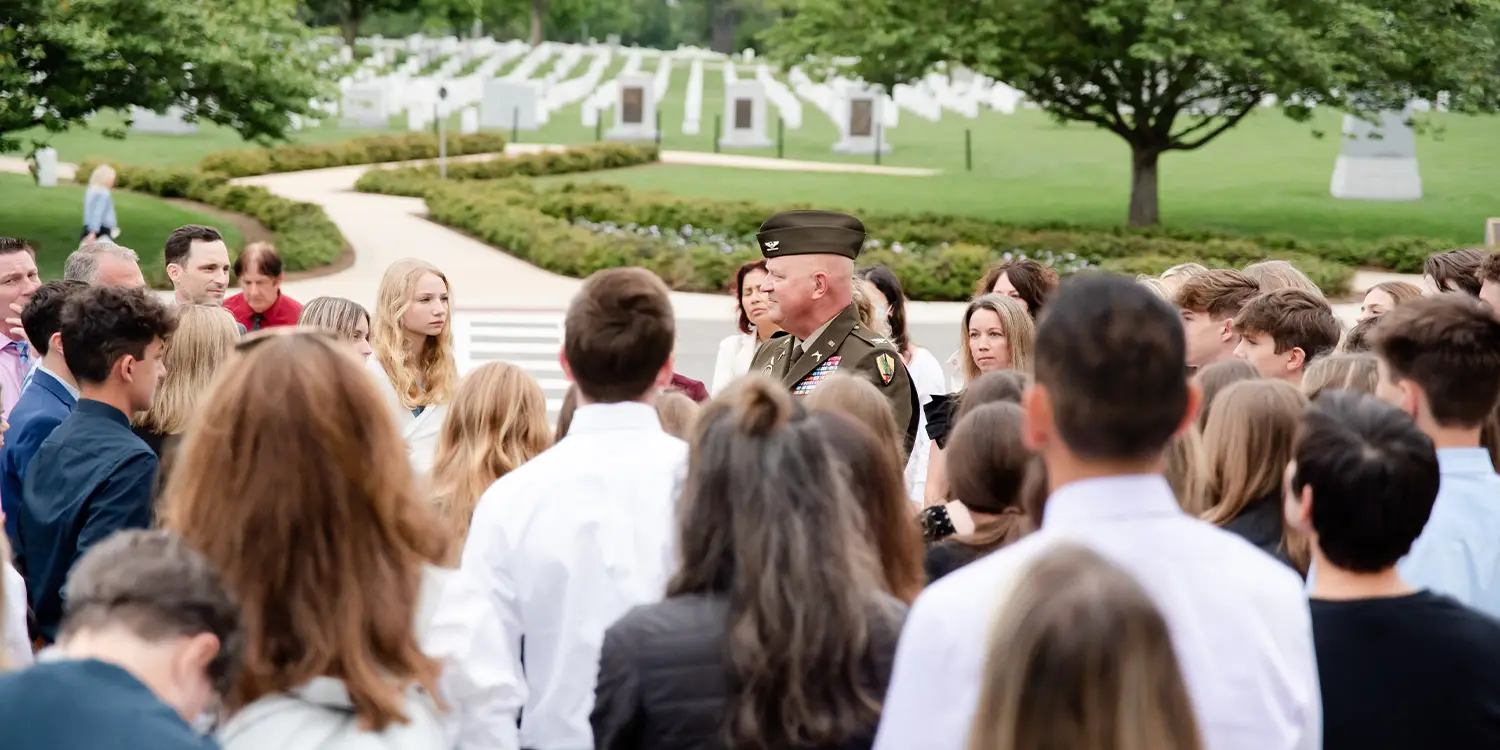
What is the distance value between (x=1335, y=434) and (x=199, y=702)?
2359 mm

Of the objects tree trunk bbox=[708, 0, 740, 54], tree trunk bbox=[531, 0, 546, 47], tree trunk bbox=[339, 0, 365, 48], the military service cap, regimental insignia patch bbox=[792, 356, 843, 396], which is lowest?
regimental insignia patch bbox=[792, 356, 843, 396]

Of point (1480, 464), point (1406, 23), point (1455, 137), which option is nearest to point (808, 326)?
point (1480, 464)

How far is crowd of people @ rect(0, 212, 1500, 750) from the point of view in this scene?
99.7 inches

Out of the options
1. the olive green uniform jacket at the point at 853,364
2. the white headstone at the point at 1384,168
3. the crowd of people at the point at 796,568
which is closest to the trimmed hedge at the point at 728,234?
the white headstone at the point at 1384,168

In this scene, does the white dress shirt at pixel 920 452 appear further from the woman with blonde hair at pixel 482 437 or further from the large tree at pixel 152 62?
the large tree at pixel 152 62

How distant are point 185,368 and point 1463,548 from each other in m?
4.36

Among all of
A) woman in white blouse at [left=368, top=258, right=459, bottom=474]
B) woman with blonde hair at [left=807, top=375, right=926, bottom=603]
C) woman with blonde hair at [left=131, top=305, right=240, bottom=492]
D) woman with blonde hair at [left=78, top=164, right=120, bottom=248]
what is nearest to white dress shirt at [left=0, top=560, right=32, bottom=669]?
woman with blonde hair at [left=131, top=305, right=240, bottom=492]

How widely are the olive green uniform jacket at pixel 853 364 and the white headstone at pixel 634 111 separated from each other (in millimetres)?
44866

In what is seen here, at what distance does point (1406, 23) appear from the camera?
1011 inches

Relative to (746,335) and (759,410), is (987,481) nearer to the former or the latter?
(759,410)

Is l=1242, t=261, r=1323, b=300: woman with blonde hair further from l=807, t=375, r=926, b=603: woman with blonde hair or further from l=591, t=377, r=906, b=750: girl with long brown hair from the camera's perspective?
l=591, t=377, r=906, b=750: girl with long brown hair

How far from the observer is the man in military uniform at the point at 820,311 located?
6.34m

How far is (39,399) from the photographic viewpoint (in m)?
5.94

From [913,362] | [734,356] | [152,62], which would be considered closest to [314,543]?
[913,362]
